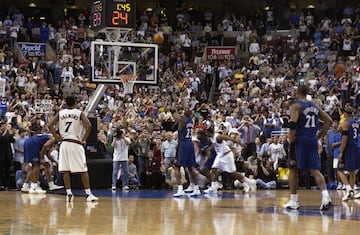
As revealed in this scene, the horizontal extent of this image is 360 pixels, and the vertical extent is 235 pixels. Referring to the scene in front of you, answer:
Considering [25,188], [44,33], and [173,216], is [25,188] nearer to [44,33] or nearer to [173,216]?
[173,216]

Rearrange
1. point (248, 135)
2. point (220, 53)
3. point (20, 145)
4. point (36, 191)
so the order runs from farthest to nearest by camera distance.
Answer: point (220, 53)
point (248, 135)
point (20, 145)
point (36, 191)

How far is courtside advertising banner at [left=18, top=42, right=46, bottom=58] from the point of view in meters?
33.4

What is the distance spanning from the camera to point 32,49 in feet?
110

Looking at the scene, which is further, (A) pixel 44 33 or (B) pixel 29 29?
(B) pixel 29 29

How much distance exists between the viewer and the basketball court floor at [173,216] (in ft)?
34.1

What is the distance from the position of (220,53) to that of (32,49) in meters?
8.30

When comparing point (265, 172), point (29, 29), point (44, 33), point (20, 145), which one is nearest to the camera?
point (20, 145)

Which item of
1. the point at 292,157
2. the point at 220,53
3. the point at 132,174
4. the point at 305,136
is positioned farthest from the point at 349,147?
the point at 220,53

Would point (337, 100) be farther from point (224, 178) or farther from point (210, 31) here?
point (210, 31)

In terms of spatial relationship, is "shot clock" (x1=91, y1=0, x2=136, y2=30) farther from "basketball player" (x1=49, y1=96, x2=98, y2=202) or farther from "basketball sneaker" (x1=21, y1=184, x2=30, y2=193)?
"basketball player" (x1=49, y1=96, x2=98, y2=202)

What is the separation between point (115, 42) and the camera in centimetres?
2234

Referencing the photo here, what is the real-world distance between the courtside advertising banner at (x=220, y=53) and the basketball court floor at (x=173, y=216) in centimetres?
1900

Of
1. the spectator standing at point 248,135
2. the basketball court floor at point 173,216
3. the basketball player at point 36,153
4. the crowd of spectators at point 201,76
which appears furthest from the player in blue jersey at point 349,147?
the spectator standing at point 248,135

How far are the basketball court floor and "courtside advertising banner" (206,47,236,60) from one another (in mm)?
19003
